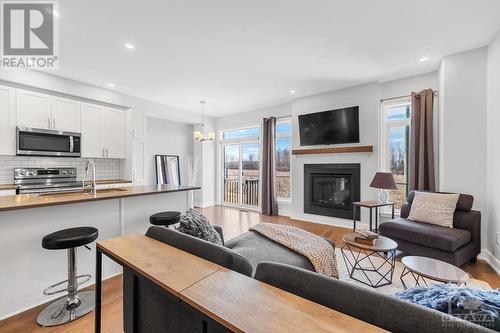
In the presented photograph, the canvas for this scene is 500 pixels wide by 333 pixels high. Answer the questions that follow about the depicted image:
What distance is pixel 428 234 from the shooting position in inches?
106

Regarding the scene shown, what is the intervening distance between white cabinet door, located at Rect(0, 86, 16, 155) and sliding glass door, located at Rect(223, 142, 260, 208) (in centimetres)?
461

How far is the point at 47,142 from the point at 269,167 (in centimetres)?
441

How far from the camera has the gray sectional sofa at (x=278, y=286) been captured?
2.19 feet

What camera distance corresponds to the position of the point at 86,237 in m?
1.92

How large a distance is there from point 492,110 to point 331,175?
252 cm

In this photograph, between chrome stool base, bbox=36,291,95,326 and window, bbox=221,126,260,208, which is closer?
chrome stool base, bbox=36,291,95,326

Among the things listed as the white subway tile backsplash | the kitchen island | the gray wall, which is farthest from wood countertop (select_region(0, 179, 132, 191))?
the gray wall

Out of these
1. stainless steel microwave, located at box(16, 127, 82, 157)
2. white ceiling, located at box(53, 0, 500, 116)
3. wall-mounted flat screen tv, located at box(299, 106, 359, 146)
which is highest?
white ceiling, located at box(53, 0, 500, 116)

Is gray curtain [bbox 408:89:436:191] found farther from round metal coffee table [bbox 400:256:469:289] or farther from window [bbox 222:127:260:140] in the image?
window [bbox 222:127:260:140]

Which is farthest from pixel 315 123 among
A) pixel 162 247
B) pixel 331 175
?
pixel 162 247

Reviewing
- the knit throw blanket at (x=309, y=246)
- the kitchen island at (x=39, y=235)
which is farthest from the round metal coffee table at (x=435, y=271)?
the kitchen island at (x=39, y=235)

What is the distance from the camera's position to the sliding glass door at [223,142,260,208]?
639 centimetres

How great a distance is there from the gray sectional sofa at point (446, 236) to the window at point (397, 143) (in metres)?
1.20

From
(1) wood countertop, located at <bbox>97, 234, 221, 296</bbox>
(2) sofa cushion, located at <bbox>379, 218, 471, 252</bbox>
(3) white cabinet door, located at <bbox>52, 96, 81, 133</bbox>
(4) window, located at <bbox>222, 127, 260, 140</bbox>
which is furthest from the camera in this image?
(4) window, located at <bbox>222, 127, 260, 140</bbox>
